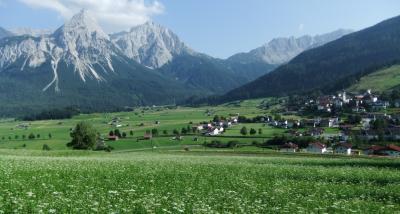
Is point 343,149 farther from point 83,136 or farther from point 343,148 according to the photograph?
point 83,136

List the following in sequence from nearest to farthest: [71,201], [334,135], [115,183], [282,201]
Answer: [71,201], [282,201], [115,183], [334,135]

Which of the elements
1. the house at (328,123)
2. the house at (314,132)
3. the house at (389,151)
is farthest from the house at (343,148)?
the house at (328,123)

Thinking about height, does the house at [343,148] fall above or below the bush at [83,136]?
below

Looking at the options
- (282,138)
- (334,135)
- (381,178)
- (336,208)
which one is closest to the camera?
(336,208)

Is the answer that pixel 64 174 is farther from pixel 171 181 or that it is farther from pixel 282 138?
pixel 282 138

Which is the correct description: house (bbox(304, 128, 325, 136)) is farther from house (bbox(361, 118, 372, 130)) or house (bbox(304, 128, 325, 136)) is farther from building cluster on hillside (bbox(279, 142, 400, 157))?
building cluster on hillside (bbox(279, 142, 400, 157))

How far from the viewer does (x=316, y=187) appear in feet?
80.7

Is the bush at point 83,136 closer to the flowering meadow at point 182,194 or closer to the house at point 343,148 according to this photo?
the house at point 343,148

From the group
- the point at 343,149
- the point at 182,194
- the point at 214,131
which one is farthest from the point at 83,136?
the point at 182,194

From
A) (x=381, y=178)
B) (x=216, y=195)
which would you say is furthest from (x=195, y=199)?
(x=381, y=178)

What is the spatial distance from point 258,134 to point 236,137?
35.2 ft

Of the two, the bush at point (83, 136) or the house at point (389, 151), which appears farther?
the house at point (389, 151)

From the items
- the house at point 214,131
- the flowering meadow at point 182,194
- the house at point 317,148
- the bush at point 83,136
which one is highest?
the flowering meadow at point 182,194

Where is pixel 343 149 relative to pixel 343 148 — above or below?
below
